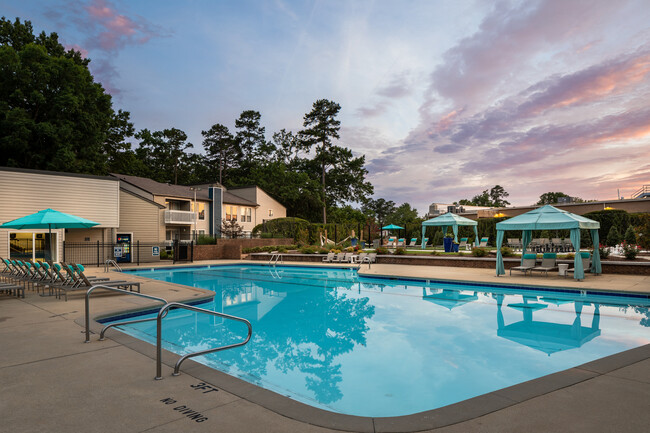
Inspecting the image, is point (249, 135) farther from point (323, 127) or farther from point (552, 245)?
point (552, 245)

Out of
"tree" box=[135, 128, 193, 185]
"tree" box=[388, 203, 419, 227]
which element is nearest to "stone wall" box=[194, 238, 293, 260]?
"tree" box=[135, 128, 193, 185]

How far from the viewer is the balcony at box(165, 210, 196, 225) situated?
110 ft

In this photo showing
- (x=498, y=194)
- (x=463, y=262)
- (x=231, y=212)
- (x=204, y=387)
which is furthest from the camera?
(x=498, y=194)

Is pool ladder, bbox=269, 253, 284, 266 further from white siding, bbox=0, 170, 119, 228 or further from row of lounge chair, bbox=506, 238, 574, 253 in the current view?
row of lounge chair, bbox=506, 238, 574, 253

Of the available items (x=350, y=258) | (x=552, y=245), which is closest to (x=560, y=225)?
(x=552, y=245)

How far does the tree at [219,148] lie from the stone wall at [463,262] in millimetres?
40436

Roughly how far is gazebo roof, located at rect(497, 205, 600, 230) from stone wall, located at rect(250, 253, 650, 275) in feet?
7.26

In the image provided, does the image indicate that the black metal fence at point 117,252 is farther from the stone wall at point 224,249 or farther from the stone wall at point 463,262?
the stone wall at point 463,262

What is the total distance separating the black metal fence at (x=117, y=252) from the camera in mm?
23500

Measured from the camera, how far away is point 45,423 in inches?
126

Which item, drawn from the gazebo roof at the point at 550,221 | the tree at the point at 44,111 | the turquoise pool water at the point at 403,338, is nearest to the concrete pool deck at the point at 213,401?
the turquoise pool water at the point at 403,338

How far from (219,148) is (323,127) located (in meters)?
21.5

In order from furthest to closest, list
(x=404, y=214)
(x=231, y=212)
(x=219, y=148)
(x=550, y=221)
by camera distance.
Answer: (x=404, y=214)
(x=219, y=148)
(x=231, y=212)
(x=550, y=221)

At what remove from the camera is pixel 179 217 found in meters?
34.2
